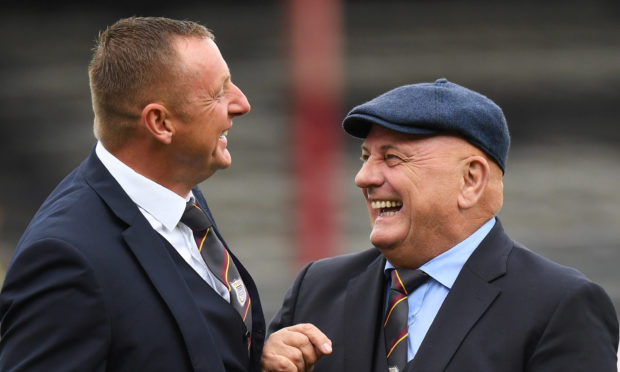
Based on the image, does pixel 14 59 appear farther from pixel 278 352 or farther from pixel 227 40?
pixel 278 352

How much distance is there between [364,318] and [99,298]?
68cm

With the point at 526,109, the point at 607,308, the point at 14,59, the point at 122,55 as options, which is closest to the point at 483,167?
the point at 607,308

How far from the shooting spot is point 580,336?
2.00m

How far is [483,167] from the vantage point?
2.20 meters

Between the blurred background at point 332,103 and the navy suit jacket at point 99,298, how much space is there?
3940 mm

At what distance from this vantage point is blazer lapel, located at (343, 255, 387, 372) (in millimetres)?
2223

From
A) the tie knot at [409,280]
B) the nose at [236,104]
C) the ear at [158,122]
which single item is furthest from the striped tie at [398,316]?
the ear at [158,122]

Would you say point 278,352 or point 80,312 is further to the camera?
point 278,352

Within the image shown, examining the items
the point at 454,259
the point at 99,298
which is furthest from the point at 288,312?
the point at 99,298

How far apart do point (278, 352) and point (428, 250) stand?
0.41m

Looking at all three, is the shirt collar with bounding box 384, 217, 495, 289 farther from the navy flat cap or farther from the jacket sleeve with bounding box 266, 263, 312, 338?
the jacket sleeve with bounding box 266, 263, 312, 338

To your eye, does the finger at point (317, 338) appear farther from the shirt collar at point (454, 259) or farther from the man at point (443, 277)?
the shirt collar at point (454, 259)

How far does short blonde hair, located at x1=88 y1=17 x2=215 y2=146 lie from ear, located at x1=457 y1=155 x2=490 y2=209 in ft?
2.18

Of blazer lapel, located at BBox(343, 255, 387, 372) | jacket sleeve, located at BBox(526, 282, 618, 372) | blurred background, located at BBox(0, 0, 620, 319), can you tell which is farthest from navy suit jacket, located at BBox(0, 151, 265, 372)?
blurred background, located at BBox(0, 0, 620, 319)
